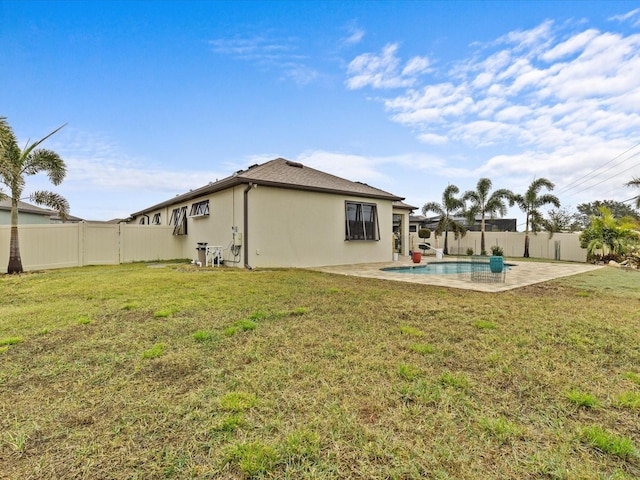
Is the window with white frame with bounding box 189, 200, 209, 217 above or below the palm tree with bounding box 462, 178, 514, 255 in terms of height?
below

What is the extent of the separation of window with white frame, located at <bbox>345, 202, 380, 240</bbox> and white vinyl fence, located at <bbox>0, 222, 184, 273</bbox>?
950cm

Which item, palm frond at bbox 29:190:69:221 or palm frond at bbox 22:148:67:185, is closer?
palm frond at bbox 22:148:67:185

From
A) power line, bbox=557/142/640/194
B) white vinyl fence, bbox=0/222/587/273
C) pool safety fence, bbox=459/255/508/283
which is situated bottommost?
pool safety fence, bbox=459/255/508/283

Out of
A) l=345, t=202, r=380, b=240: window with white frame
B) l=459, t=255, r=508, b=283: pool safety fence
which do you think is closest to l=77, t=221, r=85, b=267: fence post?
l=345, t=202, r=380, b=240: window with white frame

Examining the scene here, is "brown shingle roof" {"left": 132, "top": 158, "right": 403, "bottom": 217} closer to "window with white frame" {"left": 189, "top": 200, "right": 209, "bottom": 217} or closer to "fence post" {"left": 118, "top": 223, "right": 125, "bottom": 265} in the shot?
"window with white frame" {"left": 189, "top": 200, "right": 209, "bottom": 217}

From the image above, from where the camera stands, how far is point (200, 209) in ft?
49.8

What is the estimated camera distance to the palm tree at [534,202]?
21.5 metres

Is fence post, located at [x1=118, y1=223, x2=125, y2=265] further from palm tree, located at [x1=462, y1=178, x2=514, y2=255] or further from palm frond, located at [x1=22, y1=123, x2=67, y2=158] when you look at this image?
palm tree, located at [x1=462, y1=178, x2=514, y2=255]

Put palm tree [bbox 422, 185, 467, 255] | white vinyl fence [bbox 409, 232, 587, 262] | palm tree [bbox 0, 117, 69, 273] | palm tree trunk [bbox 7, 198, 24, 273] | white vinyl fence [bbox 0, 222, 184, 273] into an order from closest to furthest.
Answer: palm tree [bbox 0, 117, 69, 273] → palm tree trunk [bbox 7, 198, 24, 273] → white vinyl fence [bbox 0, 222, 184, 273] → white vinyl fence [bbox 409, 232, 587, 262] → palm tree [bbox 422, 185, 467, 255]

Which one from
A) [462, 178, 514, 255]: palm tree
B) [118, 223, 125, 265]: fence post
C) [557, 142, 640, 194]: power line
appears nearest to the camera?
[118, 223, 125, 265]: fence post

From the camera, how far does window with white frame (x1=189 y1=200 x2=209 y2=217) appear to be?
1456 centimetres

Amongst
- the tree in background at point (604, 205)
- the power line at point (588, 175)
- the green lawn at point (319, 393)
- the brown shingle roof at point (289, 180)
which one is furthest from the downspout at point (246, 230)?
the tree in background at point (604, 205)

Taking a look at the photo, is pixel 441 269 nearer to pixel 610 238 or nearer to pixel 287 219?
pixel 287 219

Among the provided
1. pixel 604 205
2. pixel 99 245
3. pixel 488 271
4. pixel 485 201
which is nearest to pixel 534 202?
pixel 485 201
